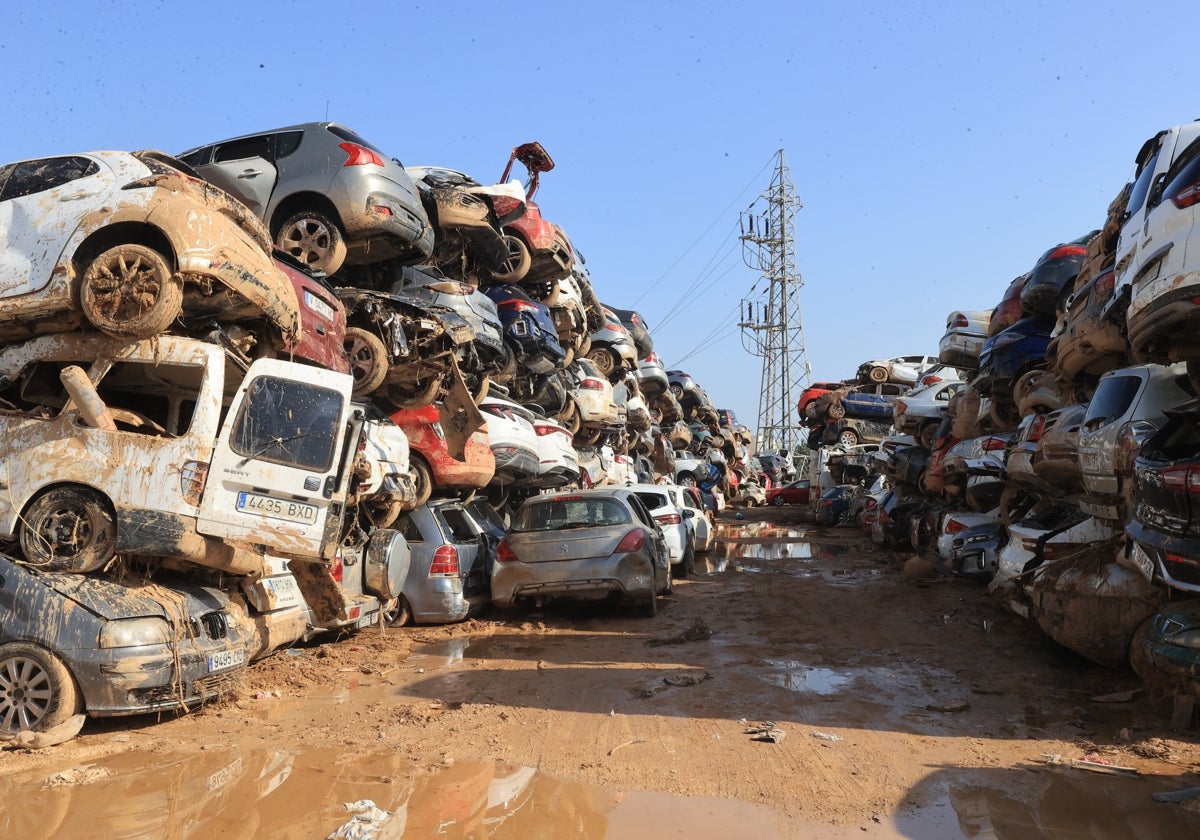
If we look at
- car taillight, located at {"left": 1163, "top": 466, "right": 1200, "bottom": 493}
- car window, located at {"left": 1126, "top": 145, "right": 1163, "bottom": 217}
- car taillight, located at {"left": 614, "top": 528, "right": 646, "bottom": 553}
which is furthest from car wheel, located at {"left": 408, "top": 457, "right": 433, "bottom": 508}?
car window, located at {"left": 1126, "top": 145, "right": 1163, "bottom": 217}

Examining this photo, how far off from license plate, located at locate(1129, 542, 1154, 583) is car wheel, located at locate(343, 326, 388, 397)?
7395 mm

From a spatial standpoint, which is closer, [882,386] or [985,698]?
[985,698]

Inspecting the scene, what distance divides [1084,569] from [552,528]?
541cm

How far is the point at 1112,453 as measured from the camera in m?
7.05

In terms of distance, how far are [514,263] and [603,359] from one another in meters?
6.77

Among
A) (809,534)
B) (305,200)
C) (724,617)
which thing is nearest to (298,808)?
(724,617)

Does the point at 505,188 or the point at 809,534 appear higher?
the point at 505,188

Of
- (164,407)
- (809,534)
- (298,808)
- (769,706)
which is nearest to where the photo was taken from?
(298,808)

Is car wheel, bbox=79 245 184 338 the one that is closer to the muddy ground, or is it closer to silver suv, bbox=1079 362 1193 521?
the muddy ground

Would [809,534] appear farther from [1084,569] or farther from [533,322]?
[1084,569]

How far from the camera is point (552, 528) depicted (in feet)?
33.7

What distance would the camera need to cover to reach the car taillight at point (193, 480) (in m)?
6.11

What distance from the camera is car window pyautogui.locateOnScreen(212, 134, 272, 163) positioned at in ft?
37.6

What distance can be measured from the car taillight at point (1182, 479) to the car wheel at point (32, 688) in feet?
22.1
